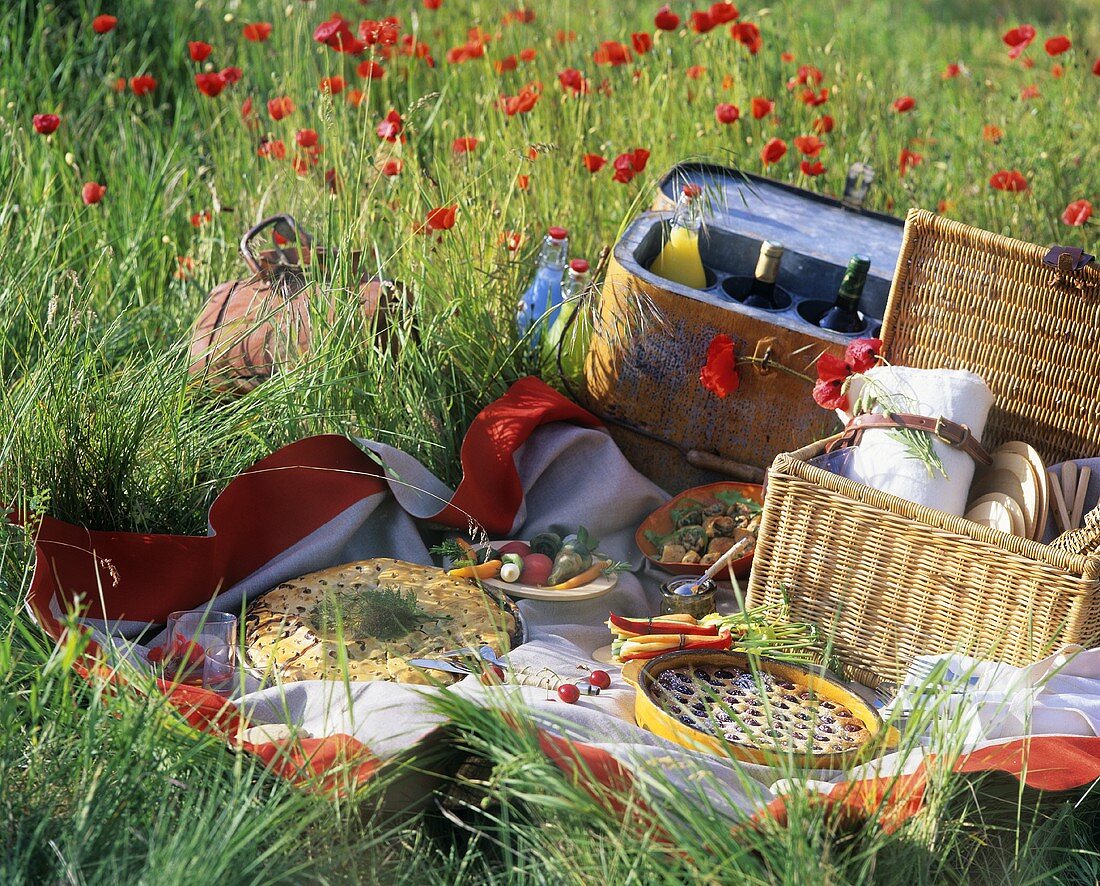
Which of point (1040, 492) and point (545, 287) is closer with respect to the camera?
point (1040, 492)

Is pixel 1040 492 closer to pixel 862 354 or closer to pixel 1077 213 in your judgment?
pixel 862 354

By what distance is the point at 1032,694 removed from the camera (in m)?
2.19

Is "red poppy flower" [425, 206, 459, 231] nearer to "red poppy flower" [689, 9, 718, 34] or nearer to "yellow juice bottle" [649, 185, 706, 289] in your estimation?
"yellow juice bottle" [649, 185, 706, 289]

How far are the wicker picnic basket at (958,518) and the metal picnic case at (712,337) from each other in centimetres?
30

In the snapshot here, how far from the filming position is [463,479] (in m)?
3.03

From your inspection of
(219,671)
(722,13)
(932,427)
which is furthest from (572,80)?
(219,671)

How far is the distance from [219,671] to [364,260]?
1.40m

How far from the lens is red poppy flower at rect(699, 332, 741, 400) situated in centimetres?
315

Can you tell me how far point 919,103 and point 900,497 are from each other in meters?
4.58

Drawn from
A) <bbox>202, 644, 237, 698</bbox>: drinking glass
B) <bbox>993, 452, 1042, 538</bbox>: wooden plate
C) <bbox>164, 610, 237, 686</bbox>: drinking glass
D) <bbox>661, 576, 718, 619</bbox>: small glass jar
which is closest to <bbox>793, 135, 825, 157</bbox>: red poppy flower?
<bbox>993, 452, 1042, 538</bbox>: wooden plate

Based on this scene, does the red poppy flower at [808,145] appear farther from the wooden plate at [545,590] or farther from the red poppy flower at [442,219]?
the wooden plate at [545,590]

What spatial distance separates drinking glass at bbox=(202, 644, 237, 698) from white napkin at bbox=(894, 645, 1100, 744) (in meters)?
1.32

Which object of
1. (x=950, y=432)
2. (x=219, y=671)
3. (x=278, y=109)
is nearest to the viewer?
(x=219, y=671)

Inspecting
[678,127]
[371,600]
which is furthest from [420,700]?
[678,127]
